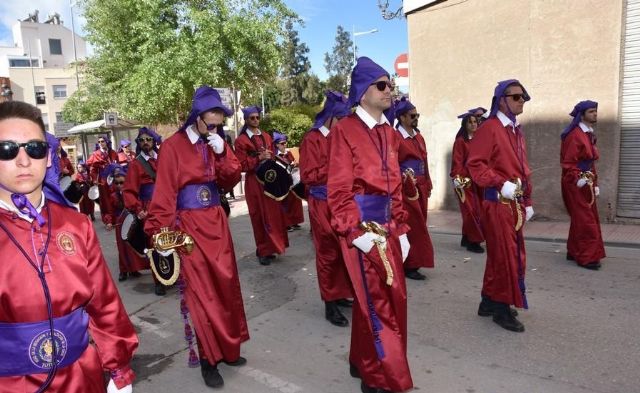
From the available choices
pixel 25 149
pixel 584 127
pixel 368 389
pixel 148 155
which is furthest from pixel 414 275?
pixel 25 149

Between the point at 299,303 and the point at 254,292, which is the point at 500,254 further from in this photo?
the point at 254,292

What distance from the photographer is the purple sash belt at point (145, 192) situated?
642 cm

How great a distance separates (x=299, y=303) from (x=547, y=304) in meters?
2.65

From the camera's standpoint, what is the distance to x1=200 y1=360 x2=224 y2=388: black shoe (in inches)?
150

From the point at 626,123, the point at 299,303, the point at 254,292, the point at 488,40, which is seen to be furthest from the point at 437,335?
the point at 488,40

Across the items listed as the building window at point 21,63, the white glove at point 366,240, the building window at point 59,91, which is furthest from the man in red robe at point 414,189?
the building window at point 21,63

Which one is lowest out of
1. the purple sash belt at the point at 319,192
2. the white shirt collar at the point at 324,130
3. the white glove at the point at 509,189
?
the purple sash belt at the point at 319,192

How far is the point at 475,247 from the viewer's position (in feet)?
24.8

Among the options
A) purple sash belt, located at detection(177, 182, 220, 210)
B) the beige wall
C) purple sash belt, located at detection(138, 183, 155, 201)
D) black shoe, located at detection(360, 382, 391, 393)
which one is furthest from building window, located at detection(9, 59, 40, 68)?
black shoe, located at detection(360, 382, 391, 393)

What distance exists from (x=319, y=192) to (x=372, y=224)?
2297mm

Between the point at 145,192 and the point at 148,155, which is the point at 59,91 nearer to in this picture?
the point at 148,155

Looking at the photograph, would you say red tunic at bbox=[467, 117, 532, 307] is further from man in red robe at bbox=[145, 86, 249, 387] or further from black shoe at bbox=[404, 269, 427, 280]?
man in red robe at bbox=[145, 86, 249, 387]

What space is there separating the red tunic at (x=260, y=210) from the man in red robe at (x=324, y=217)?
1876 millimetres

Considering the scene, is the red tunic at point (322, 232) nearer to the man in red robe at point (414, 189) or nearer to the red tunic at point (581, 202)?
the man in red robe at point (414, 189)
